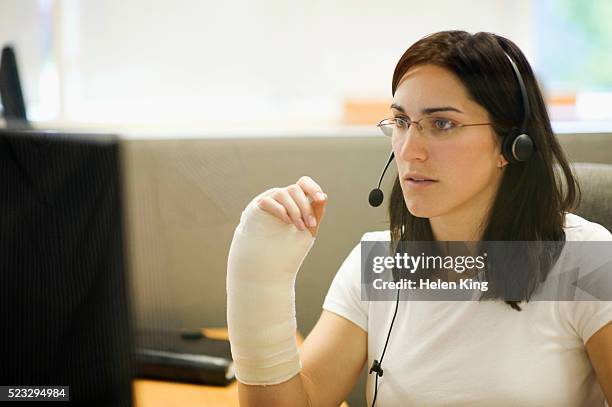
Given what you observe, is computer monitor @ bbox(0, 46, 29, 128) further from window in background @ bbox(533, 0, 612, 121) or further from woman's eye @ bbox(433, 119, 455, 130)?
window in background @ bbox(533, 0, 612, 121)

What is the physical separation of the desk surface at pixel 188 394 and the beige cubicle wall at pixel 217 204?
8 centimetres

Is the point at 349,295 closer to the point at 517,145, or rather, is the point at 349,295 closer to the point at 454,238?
the point at 454,238

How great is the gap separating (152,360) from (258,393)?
131mm

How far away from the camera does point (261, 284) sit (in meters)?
0.74

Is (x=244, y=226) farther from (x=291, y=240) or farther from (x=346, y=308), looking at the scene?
(x=346, y=308)

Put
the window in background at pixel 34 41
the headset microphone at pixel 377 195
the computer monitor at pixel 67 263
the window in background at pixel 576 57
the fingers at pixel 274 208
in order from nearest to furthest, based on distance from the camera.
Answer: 1. the computer monitor at pixel 67 263
2. the fingers at pixel 274 208
3. the headset microphone at pixel 377 195
4. the window in background at pixel 576 57
5. the window in background at pixel 34 41

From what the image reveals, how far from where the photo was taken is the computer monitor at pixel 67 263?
58 cm

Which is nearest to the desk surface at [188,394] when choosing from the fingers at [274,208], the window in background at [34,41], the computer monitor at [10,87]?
the fingers at [274,208]

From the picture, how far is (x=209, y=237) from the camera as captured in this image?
775 mm

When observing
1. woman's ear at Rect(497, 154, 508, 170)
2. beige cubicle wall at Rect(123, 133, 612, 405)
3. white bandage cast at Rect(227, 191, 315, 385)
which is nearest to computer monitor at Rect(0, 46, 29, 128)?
beige cubicle wall at Rect(123, 133, 612, 405)

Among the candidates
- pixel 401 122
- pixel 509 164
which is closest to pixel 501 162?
pixel 509 164

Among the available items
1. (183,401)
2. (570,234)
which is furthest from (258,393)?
(570,234)

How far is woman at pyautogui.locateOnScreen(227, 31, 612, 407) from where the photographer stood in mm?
734

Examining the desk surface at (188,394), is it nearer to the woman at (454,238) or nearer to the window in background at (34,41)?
the woman at (454,238)
